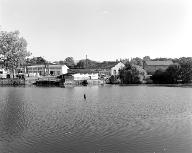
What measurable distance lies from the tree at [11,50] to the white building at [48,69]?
40.8 m

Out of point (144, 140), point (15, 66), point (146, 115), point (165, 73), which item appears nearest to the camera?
point (144, 140)

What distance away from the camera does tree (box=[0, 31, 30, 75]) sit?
3962 inches

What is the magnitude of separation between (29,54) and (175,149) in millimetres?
90781

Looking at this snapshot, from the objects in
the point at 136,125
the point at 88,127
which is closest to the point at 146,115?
the point at 136,125

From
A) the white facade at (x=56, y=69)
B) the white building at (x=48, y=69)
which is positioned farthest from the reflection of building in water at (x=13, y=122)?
the white building at (x=48, y=69)

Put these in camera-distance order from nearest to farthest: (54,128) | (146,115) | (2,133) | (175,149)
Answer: (175,149) < (2,133) < (54,128) < (146,115)

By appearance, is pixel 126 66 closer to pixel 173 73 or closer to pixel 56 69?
pixel 173 73

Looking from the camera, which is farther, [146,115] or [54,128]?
[146,115]

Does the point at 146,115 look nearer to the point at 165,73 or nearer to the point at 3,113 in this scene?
the point at 3,113

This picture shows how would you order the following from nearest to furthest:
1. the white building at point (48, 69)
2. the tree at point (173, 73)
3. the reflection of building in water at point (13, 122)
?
the reflection of building in water at point (13, 122)
the tree at point (173, 73)
the white building at point (48, 69)

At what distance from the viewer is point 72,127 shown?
27.4 meters

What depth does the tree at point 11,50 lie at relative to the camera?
101m

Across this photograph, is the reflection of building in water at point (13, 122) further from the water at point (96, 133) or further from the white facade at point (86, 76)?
the white facade at point (86, 76)

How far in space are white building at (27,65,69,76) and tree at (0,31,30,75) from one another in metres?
40.8
